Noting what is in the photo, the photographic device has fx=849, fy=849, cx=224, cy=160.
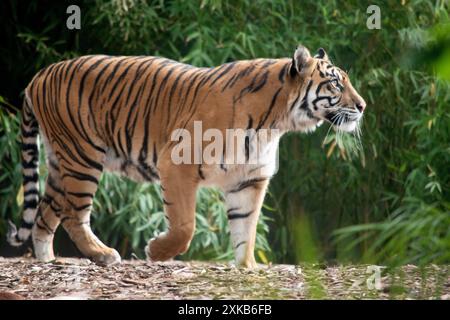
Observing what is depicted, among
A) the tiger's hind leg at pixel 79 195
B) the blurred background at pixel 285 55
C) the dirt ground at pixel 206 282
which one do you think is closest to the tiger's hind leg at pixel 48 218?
the tiger's hind leg at pixel 79 195

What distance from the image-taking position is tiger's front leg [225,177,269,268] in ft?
14.0

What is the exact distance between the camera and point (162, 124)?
4.40m

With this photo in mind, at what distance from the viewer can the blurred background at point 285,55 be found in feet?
20.1

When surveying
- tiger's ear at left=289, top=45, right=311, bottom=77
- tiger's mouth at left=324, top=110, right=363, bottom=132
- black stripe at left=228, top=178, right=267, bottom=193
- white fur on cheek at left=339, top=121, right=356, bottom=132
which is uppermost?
tiger's ear at left=289, top=45, right=311, bottom=77

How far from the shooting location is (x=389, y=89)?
21.7ft

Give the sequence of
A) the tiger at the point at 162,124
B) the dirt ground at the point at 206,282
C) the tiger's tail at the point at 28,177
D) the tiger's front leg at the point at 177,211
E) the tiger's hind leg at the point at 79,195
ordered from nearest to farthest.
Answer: the dirt ground at the point at 206,282
the tiger's front leg at the point at 177,211
the tiger at the point at 162,124
the tiger's hind leg at the point at 79,195
the tiger's tail at the point at 28,177

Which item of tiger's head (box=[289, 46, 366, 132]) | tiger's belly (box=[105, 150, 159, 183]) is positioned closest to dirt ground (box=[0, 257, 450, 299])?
tiger's belly (box=[105, 150, 159, 183])

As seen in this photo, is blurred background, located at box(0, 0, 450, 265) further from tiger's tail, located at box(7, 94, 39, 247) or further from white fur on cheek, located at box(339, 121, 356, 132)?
white fur on cheek, located at box(339, 121, 356, 132)

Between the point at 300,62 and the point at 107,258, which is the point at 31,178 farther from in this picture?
the point at 300,62

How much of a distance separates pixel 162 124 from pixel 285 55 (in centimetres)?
235

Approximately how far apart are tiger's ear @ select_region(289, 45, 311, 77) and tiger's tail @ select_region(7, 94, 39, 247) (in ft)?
5.00

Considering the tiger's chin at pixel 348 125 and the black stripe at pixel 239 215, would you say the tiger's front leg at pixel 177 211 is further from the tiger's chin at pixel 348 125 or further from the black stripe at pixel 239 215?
the tiger's chin at pixel 348 125

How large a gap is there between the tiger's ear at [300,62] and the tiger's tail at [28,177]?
1.52 meters

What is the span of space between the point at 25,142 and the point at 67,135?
34cm
